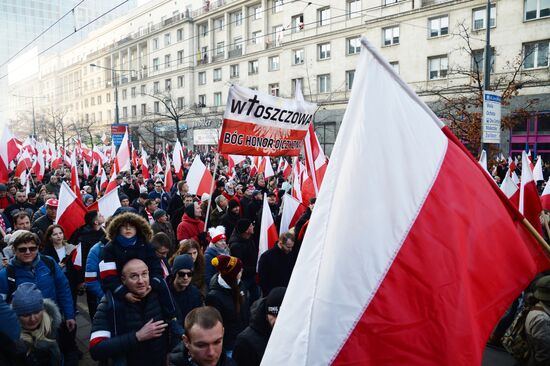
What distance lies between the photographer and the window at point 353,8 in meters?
33.0

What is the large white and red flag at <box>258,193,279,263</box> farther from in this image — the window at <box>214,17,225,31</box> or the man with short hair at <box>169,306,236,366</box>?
the window at <box>214,17,225,31</box>

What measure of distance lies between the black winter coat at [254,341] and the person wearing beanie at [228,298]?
2.66ft

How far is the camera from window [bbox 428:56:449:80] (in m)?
28.7

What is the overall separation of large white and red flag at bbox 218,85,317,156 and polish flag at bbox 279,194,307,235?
779 millimetres

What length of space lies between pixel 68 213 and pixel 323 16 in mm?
32767

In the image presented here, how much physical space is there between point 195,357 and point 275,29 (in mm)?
41891

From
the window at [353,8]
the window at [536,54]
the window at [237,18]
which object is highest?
the window at [237,18]

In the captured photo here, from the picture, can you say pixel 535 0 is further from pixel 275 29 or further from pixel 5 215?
pixel 5 215

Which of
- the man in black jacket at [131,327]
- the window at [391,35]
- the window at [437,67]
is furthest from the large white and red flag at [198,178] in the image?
the window at [391,35]

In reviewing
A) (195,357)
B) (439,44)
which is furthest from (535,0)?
(195,357)

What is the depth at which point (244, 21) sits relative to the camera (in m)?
43.9

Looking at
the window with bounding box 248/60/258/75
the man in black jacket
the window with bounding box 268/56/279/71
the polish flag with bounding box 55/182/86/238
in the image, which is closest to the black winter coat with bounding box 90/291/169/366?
the man in black jacket

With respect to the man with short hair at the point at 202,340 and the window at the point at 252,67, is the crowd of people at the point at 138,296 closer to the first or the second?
the man with short hair at the point at 202,340

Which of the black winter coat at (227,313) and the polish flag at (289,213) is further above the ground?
the polish flag at (289,213)
